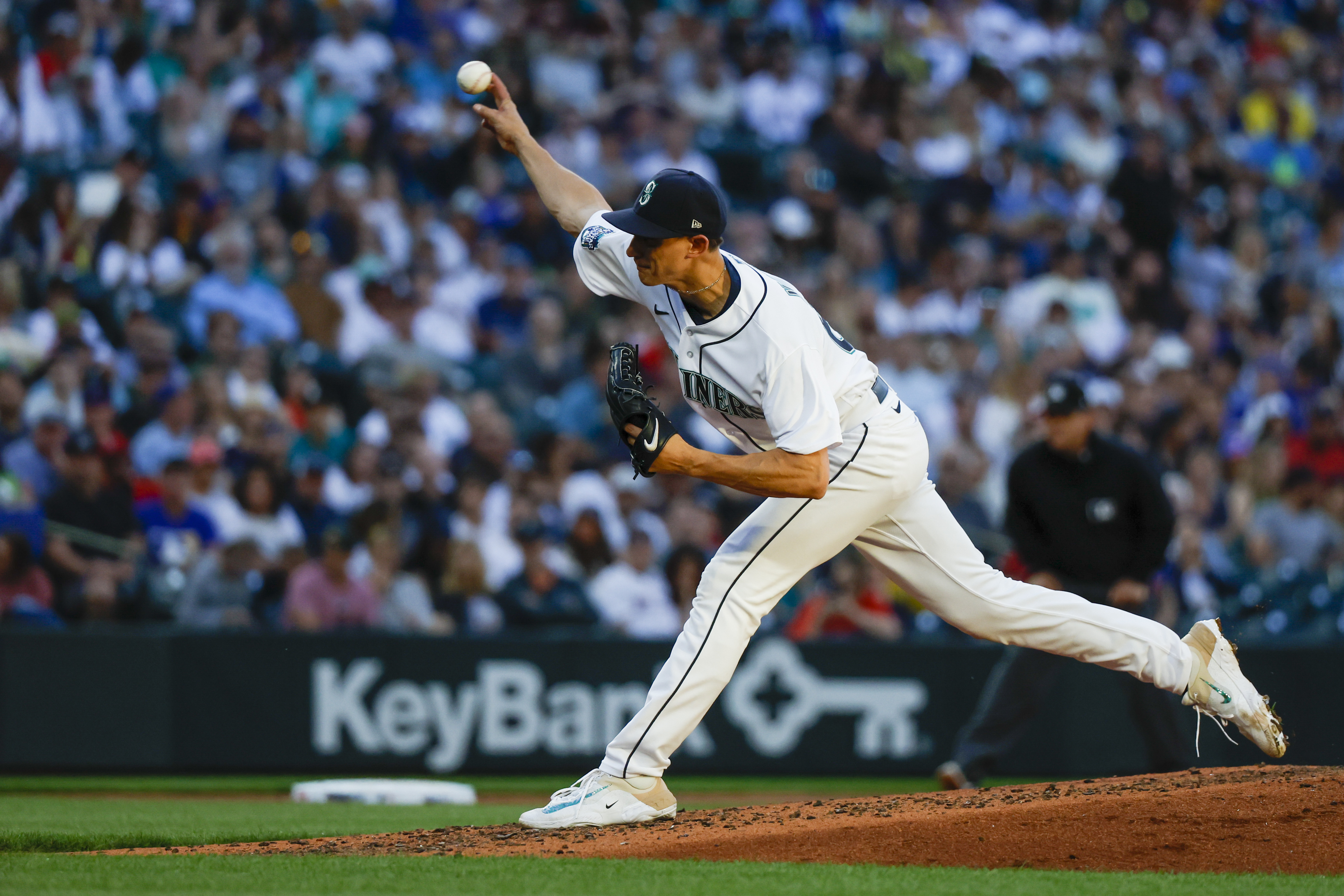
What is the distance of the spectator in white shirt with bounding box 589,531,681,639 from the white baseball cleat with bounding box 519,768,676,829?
5064mm

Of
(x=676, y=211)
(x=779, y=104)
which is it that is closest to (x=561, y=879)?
(x=676, y=211)

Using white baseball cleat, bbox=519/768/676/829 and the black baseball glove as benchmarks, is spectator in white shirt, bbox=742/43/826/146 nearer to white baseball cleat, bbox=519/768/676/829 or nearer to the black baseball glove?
the black baseball glove

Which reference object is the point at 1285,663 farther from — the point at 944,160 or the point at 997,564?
the point at 944,160

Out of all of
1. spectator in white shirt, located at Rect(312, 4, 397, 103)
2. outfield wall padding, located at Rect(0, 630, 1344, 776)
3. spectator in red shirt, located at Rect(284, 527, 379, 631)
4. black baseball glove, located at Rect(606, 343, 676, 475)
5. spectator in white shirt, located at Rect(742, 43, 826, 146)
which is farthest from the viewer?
spectator in white shirt, located at Rect(742, 43, 826, 146)

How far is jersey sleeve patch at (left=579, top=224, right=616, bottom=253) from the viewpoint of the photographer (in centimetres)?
524

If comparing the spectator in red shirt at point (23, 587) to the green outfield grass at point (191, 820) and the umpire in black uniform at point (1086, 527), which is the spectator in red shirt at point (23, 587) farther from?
the umpire in black uniform at point (1086, 527)

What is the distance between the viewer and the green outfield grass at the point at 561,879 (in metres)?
3.91

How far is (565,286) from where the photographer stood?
12.5m

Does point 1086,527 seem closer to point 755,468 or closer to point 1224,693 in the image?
point 1224,693

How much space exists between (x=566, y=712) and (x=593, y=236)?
465cm

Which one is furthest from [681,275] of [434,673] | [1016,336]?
[1016,336]

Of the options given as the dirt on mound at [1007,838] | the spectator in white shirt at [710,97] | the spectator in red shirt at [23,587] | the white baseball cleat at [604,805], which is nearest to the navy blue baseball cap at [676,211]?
the white baseball cleat at [604,805]

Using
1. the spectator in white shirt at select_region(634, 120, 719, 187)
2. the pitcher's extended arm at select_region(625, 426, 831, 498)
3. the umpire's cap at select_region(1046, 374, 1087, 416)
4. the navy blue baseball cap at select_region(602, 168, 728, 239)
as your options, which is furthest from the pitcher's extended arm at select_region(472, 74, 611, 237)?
the spectator in white shirt at select_region(634, 120, 719, 187)

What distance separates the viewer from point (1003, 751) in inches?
284
